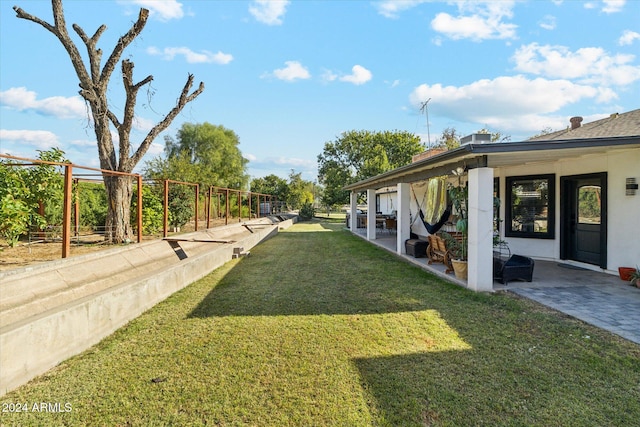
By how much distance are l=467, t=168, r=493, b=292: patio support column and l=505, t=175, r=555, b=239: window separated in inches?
147

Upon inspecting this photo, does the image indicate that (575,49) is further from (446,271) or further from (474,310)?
(474,310)

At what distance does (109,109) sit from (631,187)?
11705 mm

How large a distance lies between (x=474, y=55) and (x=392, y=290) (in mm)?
12767

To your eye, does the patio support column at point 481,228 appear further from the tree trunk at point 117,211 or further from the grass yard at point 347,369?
the tree trunk at point 117,211

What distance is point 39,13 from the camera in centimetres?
734

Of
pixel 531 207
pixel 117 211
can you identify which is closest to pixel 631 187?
pixel 531 207

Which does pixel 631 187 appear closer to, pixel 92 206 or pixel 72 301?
pixel 72 301

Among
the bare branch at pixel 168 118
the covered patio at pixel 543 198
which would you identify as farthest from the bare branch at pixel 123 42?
the covered patio at pixel 543 198

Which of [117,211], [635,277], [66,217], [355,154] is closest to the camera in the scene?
[66,217]

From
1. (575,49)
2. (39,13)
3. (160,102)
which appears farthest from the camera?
(575,49)

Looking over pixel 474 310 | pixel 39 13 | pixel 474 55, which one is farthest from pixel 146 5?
pixel 474 55

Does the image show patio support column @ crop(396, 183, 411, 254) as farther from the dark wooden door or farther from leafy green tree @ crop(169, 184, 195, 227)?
leafy green tree @ crop(169, 184, 195, 227)

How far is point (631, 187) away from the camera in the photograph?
596 cm

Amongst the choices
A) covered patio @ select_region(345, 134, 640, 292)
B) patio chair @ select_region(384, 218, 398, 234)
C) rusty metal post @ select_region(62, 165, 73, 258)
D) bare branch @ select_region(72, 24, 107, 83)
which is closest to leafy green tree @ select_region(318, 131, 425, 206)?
patio chair @ select_region(384, 218, 398, 234)
